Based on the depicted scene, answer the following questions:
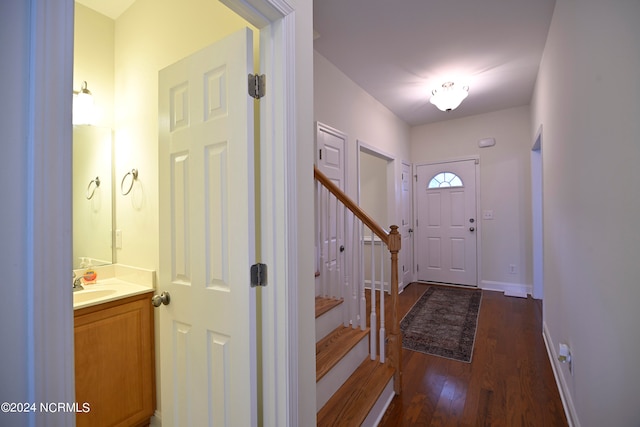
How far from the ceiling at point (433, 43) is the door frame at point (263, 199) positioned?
4.25 feet

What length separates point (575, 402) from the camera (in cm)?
163

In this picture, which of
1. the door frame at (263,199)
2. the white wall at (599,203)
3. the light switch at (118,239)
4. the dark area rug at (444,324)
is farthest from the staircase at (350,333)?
the light switch at (118,239)

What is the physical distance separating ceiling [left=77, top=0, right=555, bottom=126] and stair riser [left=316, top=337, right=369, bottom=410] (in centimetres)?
252

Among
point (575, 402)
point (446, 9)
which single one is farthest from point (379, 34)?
point (575, 402)

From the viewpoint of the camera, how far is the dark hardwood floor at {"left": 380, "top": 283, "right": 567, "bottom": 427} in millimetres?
1777

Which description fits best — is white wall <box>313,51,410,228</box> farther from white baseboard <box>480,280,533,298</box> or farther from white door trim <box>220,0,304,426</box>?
white baseboard <box>480,280,533,298</box>

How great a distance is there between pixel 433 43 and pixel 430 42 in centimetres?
4

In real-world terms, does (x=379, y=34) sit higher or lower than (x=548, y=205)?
higher

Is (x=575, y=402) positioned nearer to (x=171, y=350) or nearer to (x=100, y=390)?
(x=171, y=350)

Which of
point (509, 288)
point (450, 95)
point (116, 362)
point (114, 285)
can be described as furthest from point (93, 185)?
point (509, 288)

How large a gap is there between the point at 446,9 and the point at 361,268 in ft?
6.86

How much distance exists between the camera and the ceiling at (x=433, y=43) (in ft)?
6.78

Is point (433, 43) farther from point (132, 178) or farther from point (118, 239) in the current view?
point (118, 239)

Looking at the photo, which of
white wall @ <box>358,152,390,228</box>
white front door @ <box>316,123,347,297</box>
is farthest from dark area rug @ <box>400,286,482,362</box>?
white wall @ <box>358,152,390,228</box>
